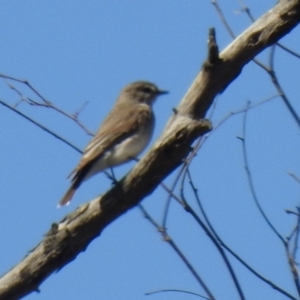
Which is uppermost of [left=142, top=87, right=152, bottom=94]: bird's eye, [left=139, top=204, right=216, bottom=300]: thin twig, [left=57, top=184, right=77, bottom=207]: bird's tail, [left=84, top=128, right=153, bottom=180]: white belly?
[left=142, top=87, right=152, bottom=94]: bird's eye

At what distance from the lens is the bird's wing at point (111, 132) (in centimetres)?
667

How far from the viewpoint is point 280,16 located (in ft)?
15.8

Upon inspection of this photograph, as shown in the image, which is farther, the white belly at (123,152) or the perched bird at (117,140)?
the white belly at (123,152)

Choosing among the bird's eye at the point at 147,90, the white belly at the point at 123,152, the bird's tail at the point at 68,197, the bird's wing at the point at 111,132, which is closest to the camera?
the bird's tail at the point at 68,197

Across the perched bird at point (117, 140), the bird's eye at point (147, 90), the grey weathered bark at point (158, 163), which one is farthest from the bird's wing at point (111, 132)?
the grey weathered bark at point (158, 163)

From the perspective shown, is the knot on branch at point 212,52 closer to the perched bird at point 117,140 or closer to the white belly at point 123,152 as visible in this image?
the perched bird at point 117,140

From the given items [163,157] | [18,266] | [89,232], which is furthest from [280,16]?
[18,266]

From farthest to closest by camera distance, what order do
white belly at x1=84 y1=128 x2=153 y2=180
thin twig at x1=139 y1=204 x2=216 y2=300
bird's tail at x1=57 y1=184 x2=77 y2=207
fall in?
white belly at x1=84 y1=128 x2=153 y2=180, bird's tail at x1=57 y1=184 x2=77 y2=207, thin twig at x1=139 y1=204 x2=216 y2=300

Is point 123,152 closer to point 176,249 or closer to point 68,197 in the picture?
point 68,197

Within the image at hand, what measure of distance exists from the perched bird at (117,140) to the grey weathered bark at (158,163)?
134 centimetres

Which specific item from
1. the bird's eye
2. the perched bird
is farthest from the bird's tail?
the bird's eye

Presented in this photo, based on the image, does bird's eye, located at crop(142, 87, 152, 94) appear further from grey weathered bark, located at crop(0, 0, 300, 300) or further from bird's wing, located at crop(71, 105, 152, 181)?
grey weathered bark, located at crop(0, 0, 300, 300)

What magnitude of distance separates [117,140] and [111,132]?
0.44 feet

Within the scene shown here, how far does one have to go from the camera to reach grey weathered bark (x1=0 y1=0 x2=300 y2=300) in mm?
4750
